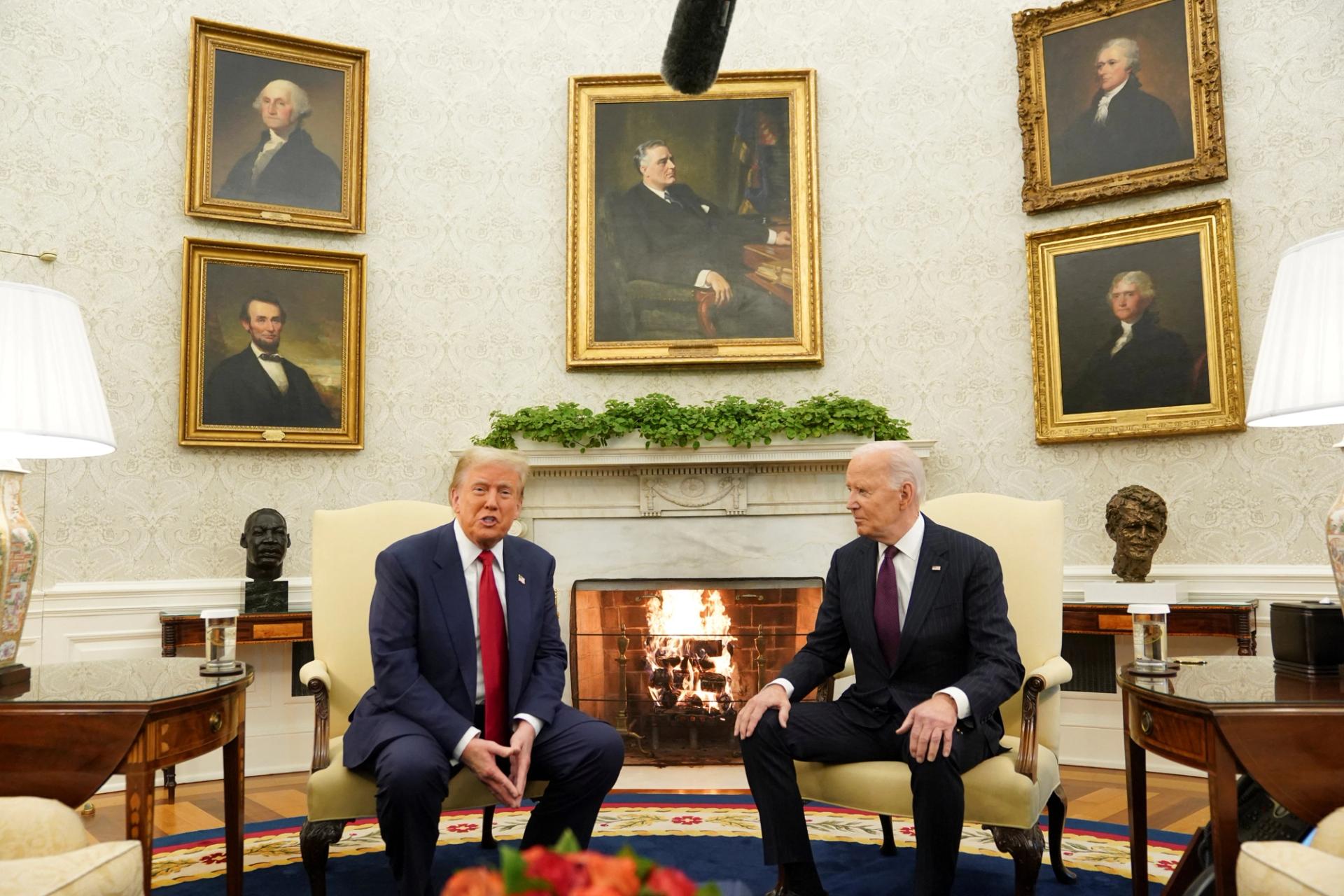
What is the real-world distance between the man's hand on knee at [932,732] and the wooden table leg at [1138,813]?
0.51 metres

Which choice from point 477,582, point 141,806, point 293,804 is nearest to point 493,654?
point 477,582

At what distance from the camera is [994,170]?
219 inches

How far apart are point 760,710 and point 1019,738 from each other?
91 cm

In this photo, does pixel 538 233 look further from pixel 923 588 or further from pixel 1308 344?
pixel 1308 344

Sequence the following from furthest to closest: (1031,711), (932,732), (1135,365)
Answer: (1135,365) → (1031,711) → (932,732)

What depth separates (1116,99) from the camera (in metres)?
5.29

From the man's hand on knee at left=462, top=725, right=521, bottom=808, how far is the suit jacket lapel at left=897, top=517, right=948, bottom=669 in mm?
1228

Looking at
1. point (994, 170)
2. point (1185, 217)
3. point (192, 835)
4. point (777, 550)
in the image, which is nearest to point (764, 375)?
point (777, 550)

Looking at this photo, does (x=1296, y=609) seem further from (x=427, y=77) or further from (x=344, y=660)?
(x=427, y=77)

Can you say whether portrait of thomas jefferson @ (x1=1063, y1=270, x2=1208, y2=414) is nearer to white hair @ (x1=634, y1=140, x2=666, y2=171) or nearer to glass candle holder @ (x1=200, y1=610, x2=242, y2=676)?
white hair @ (x1=634, y1=140, x2=666, y2=171)

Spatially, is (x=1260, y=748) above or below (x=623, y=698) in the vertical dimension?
above

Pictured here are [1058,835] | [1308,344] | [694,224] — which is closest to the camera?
[1308,344]

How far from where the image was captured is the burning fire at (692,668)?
5344mm

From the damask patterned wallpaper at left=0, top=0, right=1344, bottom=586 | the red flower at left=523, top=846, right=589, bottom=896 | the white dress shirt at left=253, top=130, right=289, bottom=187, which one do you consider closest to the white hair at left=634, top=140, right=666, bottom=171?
the damask patterned wallpaper at left=0, top=0, right=1344, bottom=586
